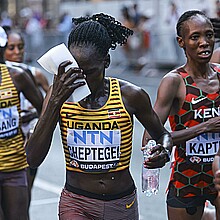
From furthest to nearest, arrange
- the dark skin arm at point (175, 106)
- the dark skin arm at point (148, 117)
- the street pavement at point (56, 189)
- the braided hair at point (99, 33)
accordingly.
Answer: the street pavement at point (56, 189) → the dark skin arm at point (175, 106) → the dark skin arm at point (148, 117) → the braided hair at point (99, 33)

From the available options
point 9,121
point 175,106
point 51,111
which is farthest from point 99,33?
point 9,121

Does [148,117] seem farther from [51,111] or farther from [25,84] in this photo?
[25,84]

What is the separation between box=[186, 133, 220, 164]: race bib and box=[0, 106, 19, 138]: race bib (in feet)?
4.96

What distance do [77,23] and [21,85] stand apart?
4.44 feet

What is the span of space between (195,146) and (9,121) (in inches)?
61.9

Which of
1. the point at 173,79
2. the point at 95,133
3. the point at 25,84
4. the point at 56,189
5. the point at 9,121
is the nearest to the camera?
the point at 95,133

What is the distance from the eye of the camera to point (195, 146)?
5.09 m

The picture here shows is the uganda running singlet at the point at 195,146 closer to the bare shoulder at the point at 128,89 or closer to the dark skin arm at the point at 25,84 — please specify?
the bare shoulder at the point at 128,89

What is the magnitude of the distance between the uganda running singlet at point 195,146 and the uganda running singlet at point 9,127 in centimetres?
138

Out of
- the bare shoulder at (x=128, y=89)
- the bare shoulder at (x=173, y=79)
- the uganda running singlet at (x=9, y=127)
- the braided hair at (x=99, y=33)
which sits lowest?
the uganda running singlet at (x=9, y=127)

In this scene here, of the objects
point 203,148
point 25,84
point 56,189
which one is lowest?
point 56,189

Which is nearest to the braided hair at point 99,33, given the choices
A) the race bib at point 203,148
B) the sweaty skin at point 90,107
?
the sweaty skin at point 90,107

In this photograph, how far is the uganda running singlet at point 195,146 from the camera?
16.5 feet

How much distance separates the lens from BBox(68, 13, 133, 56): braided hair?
4285 millimetres
